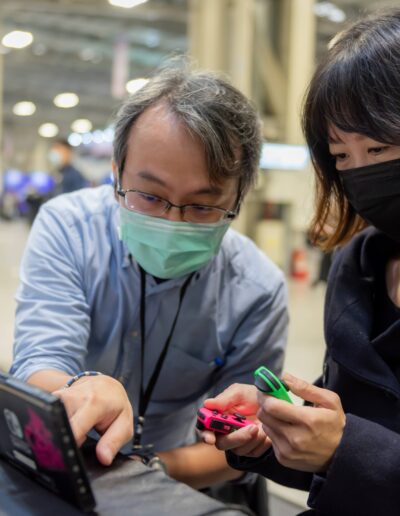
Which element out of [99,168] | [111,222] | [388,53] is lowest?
[99,168]

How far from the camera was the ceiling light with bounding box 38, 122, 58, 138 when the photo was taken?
26594 mm

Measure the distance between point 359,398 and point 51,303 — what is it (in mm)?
682

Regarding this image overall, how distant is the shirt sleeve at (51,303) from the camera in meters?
1.33

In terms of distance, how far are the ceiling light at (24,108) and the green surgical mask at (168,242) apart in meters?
23.4

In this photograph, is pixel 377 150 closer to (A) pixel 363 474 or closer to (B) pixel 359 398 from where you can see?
(B) pixel 359 398

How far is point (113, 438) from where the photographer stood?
3.25 ft

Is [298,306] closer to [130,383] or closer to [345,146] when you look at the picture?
[130,383]

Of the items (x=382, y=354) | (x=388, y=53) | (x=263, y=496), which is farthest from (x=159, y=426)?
(x=388, y=53)

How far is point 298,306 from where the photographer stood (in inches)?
250

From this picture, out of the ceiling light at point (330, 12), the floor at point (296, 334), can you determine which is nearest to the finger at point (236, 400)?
the floor at point (296, 334)

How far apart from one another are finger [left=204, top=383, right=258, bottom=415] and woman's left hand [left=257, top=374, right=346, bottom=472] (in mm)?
190

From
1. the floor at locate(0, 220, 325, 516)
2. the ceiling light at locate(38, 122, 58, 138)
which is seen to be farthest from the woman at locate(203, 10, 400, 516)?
the ceiling light at locate(38, 122, 58, 138)

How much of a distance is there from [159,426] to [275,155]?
6.21m

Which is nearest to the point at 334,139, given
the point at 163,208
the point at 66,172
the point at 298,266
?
the point at 163,208
